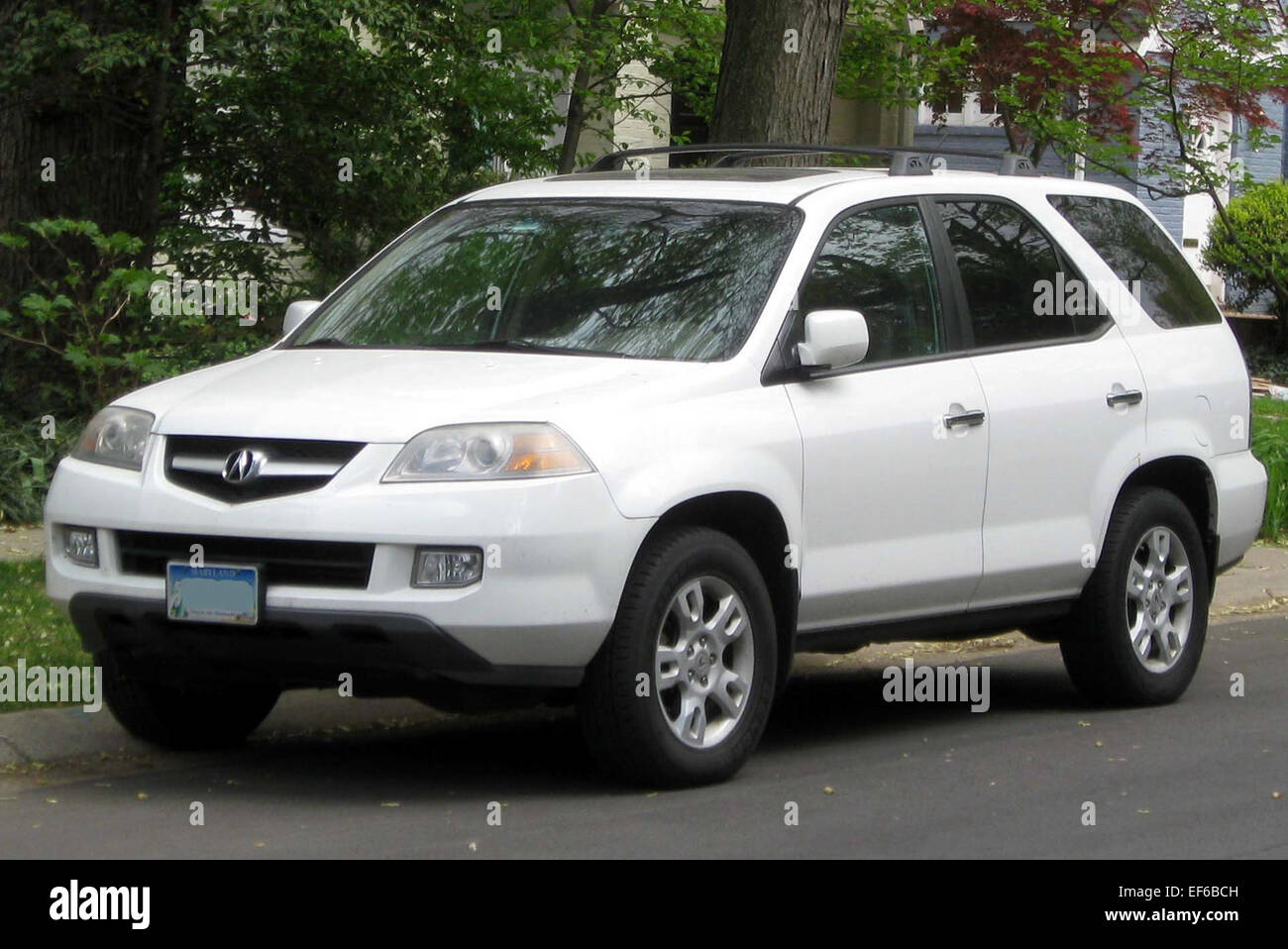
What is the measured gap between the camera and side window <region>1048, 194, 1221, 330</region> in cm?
843

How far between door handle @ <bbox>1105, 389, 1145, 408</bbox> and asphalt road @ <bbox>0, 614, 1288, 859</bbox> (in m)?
1.16

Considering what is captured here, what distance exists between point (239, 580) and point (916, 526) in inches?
90.2

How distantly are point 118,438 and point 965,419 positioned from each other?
2.72 metres

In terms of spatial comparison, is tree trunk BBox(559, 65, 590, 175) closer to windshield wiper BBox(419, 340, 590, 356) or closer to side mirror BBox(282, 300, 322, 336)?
side mirror BBox(282, 300, 322, 336)

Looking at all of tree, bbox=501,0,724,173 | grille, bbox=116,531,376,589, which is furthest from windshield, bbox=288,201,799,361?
tree, bbox=501,0,724,173

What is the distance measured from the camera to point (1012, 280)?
26.0 ft

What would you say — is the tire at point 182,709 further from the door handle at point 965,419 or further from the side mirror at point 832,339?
the door handle at point 965,419

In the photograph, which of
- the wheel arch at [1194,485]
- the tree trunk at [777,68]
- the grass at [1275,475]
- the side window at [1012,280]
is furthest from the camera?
the grass at [1275,475]

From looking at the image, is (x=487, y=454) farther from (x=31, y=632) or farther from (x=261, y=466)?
(x=31, y=632)

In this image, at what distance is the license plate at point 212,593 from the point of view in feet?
20.0

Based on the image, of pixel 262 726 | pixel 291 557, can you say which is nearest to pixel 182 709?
pixel 262 726

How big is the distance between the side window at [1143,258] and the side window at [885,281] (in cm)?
103

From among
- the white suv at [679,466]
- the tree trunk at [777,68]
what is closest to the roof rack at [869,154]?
the white suv at [679,466]

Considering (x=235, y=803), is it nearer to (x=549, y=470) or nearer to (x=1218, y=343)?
(x=549, y=470)
